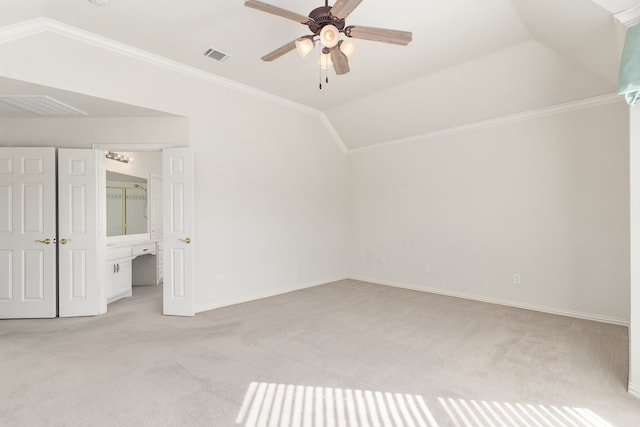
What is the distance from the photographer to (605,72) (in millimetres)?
3299

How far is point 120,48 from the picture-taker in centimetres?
359

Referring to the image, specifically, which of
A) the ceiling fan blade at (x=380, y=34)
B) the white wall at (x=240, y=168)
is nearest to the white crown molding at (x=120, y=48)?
the white wall at (x=240, y=168)

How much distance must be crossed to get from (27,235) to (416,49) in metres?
5.08

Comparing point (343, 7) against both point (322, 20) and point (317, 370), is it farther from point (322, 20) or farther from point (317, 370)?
point (317, 370)

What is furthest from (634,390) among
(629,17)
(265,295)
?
(265,295)

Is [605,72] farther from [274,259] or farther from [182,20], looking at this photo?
[274,259]

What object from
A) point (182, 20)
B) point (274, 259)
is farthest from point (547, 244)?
point (182, 20)

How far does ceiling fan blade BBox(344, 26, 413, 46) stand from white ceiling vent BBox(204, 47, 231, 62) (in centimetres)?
186

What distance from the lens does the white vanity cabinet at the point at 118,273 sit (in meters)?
4.68

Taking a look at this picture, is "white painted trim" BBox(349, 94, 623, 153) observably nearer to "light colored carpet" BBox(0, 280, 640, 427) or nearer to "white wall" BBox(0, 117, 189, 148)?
"light colored carpet" BBox(0, 280, 640, 427)

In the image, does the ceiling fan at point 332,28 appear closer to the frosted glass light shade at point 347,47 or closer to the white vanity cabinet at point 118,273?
the frosted glass light shade at point 347,47

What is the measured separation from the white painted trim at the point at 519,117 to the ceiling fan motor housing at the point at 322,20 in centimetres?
312

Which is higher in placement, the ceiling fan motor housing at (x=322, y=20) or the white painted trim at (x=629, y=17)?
the ceiling fan motor housing at (x=322, y=20)

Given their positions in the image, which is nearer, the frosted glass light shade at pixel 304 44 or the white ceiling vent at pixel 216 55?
the frosted glass light shade at pixel 304 44
